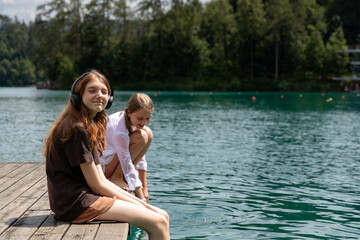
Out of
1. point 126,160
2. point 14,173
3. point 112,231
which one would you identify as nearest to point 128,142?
point 126,160

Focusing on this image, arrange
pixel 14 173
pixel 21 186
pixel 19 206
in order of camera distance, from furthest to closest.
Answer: pixel 14 173, pixel 21 186, pixel 19 206

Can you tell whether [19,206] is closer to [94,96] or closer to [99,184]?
[99,184]

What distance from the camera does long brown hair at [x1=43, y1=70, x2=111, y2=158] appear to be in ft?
12.2

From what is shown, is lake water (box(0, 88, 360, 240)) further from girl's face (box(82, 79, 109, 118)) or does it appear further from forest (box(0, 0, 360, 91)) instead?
forest (box(0, 0, 360, 91))

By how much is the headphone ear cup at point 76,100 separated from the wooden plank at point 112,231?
0.97 metres

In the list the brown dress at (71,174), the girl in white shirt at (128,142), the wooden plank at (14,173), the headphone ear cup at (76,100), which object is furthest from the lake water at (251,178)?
the wooden plank at (14,173)

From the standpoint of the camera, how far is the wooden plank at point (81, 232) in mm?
3678

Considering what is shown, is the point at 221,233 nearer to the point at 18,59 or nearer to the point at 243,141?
the point at 243,141

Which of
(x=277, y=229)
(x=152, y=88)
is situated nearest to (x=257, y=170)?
(x=277, y=229)

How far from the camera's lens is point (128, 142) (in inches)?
203

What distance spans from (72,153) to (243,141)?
467 inches

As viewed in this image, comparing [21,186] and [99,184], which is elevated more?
[99,184]

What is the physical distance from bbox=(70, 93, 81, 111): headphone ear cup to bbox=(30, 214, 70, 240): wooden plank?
962mm

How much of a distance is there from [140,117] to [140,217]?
139cm
